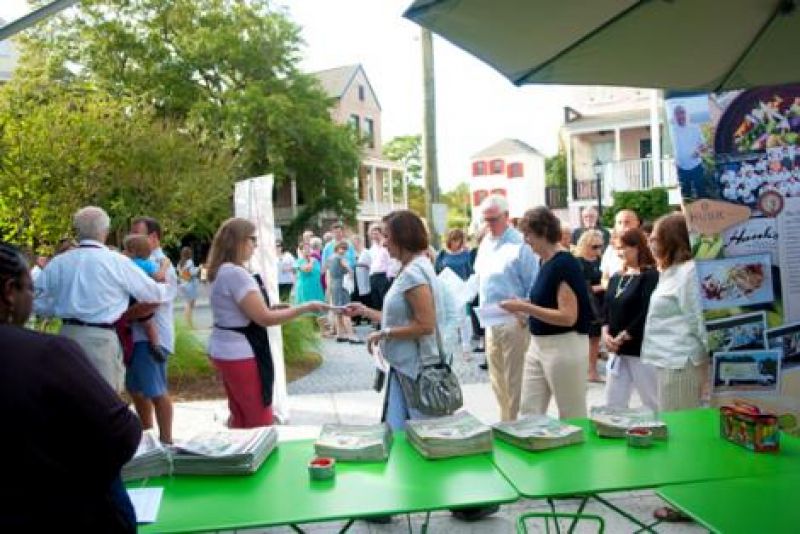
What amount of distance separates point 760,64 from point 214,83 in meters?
31.6

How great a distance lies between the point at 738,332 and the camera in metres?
3.79

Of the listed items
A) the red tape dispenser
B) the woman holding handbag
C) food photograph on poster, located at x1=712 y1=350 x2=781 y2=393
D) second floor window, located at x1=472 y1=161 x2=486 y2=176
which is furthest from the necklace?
second floor window, located at x1=472 y1=161 x2=486 y2=176

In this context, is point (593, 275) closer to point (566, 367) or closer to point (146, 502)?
point (566, 367)

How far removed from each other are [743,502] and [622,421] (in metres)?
0.73

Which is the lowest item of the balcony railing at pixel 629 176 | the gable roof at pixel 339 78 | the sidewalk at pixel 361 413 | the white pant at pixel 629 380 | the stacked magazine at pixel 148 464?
the sidewalk at pixel 361 413

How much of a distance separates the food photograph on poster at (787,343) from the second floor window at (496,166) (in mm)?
48440

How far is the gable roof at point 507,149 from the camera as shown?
167ft

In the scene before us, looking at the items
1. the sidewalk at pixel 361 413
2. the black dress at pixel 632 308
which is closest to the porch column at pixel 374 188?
the sidewalk at pixel 361 413

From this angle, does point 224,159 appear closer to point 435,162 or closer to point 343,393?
point 435,162

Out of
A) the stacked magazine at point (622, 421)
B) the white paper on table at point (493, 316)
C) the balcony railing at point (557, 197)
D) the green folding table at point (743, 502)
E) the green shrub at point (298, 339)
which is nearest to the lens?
the green folding table at point (743, 502)

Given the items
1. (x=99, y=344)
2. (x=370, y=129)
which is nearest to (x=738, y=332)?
(x=99, y=344)

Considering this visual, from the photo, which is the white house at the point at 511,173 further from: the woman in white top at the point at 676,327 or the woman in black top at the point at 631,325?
the woman in white top at the point at 676,327

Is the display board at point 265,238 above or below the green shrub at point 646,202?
below

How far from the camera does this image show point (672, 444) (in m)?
2.72
